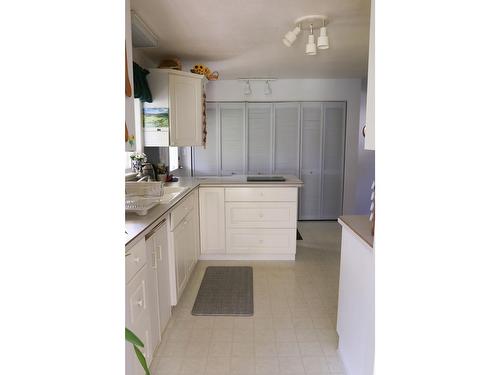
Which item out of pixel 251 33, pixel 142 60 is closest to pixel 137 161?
pixel 142 60

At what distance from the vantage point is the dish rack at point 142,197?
5.54 feet

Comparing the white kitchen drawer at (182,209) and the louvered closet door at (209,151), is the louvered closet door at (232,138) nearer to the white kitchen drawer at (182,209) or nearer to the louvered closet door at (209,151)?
the louvered closet door at (209,151)

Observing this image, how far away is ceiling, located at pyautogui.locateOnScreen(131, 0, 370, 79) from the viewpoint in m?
2.04

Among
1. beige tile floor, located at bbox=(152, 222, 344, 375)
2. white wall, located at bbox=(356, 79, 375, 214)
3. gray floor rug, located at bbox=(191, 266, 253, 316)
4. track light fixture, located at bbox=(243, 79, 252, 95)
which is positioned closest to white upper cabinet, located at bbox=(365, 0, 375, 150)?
beige tile floor, located at bbox=(152, 222, 344, 375)

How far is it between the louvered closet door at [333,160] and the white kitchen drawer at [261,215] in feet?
5.88

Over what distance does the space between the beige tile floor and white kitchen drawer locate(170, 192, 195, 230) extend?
2.24 feet

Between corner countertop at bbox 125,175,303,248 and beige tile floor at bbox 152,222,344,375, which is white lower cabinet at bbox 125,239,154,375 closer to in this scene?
corner countertop at bbox 125,175,303,248

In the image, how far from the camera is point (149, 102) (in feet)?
9.52

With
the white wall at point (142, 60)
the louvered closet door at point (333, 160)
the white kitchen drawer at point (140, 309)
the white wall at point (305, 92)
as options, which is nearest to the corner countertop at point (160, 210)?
the white kitchen drawer at point (140, 309)

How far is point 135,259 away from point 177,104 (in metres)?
2.10
